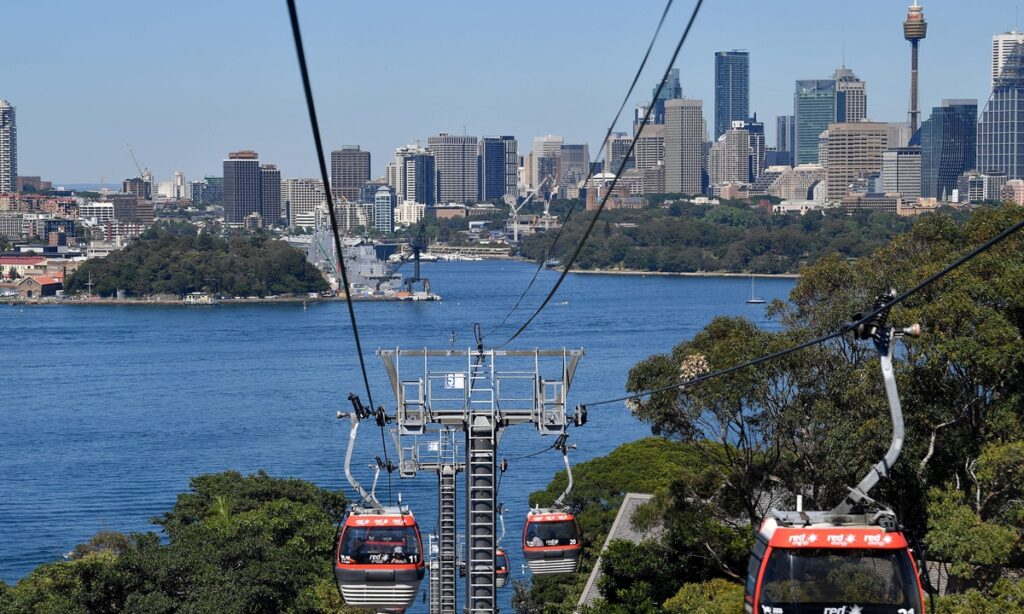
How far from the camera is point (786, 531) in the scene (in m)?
4.83

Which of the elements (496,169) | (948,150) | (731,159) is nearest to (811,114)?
(731,159)

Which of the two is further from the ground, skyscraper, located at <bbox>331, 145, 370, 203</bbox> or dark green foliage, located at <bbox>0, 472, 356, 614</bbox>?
skyscraper, located at <bbox>331, 145, 370, 203</bbox>

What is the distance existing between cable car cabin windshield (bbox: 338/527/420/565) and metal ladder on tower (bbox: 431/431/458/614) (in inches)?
43.2

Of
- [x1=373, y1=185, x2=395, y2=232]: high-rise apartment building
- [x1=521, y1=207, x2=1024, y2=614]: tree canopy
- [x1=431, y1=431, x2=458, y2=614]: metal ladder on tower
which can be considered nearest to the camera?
[x1=431, y1=431, x2=458, y2=614]: metal ladder on tower

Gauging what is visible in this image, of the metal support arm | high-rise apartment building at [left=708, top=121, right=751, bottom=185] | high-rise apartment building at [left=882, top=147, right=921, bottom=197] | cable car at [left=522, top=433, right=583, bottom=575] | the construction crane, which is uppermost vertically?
high-rise apartment building at [left=708, top=121, right=751, bottom=185]

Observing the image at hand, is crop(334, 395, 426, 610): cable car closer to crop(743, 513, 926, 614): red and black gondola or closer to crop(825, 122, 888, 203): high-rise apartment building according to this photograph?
crop(743, 513, 926, 614): red and black gondola

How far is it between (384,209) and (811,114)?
196 feet

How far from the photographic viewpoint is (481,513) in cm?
743

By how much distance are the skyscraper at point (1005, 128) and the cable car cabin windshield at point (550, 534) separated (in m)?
135

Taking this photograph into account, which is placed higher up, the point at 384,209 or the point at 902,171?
the point at 902,171

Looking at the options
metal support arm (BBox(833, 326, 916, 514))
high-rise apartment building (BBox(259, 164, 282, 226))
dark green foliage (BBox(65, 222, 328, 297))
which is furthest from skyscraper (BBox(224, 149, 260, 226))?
metal support arm (BBox(833, 326, 916, 514))

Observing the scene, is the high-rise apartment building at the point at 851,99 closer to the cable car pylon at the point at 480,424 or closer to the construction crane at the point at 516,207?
the construction crane at the point at 516,207

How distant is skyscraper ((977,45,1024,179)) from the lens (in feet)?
454

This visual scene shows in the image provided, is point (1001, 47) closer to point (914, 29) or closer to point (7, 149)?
point (914, 29)
